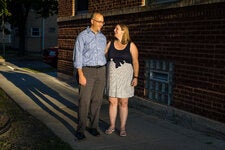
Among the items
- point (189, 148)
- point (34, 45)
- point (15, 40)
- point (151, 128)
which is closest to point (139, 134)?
point (151, 128)

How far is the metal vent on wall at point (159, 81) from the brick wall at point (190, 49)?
0.14m

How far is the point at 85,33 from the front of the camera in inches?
227

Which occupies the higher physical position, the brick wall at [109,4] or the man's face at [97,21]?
the brick wall at [109,4]

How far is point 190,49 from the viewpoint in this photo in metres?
6.72

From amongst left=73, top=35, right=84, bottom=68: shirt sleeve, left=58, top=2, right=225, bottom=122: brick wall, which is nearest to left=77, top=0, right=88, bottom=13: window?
left=58, top=2, right=225, bottom=122: brick wall

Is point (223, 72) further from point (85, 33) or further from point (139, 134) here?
point (85, 33)

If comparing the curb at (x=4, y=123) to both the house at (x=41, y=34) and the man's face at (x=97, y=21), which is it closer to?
the man's face at (x=97, y=21)

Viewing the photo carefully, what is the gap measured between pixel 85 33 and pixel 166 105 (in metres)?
2.56

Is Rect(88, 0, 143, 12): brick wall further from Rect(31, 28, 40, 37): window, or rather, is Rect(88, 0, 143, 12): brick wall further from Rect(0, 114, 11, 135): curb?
Rect(31, 28, 40, 37): window

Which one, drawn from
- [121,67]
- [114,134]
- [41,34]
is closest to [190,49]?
[121,67]

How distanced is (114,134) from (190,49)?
6.60 ft

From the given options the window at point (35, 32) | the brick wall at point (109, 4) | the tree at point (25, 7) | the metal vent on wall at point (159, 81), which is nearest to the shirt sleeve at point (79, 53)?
the metal vent on wall at point (159, 81)

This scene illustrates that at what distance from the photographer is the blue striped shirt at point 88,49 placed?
568 centimetres

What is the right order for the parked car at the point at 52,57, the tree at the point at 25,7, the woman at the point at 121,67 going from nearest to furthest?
the woman at the point at 121,67 → the parked car at the point at 52,57 → the tree at the point at 25,7
